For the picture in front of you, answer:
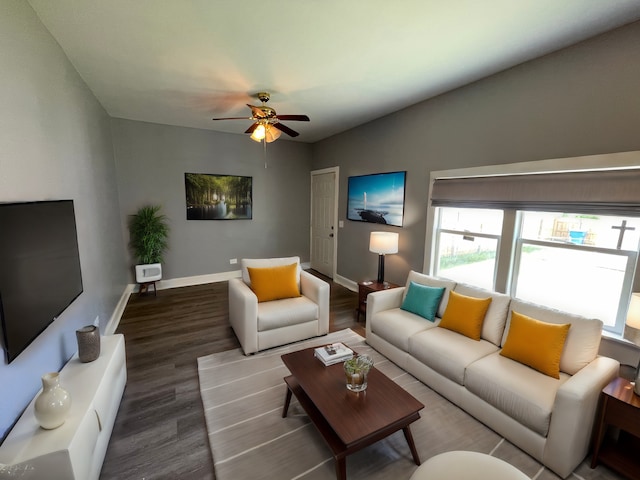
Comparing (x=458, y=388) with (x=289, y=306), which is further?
(x=289, y=306)

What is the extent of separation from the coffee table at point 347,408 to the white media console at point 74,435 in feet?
3.63

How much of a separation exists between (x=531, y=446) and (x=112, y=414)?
2704 millimetres

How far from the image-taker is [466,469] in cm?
126

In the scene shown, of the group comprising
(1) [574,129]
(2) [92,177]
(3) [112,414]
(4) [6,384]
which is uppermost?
(1) [574,129]

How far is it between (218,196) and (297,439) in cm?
418

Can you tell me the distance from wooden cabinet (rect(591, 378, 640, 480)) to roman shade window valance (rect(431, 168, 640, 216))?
3.77ft

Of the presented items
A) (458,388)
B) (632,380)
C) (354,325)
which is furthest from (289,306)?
(632,380)

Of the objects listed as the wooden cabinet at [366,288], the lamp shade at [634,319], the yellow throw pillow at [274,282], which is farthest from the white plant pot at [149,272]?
the lamp shade at [634,319]

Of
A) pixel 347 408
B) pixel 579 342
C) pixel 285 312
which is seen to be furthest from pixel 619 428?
pixel 285 312

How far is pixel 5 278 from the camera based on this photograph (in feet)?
4.15

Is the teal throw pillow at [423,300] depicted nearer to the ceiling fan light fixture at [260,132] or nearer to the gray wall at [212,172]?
the ceiling fan light fixture at [260,132]

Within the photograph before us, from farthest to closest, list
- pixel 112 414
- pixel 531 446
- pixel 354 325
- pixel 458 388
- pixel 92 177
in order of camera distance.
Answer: pixel 354 325, pixel 92 177, pixel 458 388, pixel 112 414, pixel 531 446

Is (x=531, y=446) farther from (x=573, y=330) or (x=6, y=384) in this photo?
(x=6, y=384)

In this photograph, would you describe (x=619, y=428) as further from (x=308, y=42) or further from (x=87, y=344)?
(x=87, y=344)
